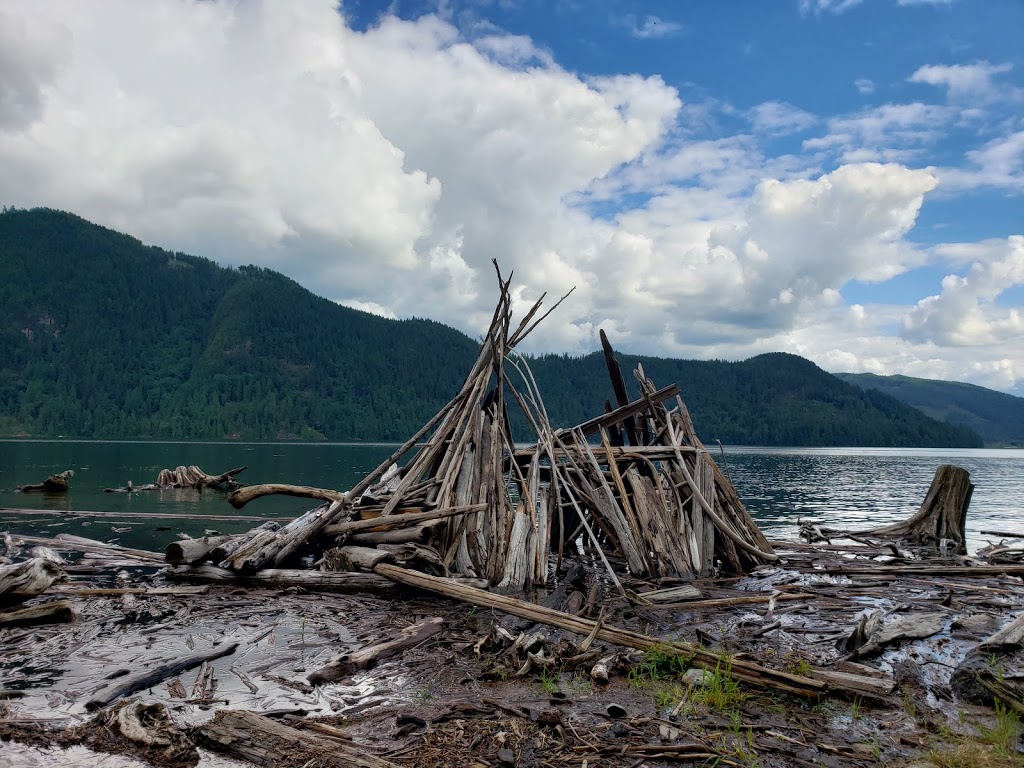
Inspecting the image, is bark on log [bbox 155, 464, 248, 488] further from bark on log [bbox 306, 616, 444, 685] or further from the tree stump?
the tree stump

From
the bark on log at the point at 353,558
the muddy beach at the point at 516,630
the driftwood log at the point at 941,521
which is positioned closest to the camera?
the muddy beach at the point at 516,630

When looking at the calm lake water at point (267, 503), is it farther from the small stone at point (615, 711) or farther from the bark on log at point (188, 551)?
the small stone at point (615, 711)

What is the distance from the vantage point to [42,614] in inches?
328

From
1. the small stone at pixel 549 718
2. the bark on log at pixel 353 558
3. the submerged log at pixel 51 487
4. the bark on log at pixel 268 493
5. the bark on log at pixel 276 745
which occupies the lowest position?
the submerged log at pixel 51 487

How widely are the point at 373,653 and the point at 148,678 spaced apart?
2.10m

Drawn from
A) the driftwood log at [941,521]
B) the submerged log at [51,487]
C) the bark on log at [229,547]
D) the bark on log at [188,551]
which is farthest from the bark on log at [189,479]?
the driftwood log at [941,521]

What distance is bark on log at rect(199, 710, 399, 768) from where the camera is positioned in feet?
14.5

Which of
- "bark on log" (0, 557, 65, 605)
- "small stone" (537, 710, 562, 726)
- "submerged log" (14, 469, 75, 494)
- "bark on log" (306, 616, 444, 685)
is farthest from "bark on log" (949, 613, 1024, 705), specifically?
"submerged log" (14, 469, 75, 494)

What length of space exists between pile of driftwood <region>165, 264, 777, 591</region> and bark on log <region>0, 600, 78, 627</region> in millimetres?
2177

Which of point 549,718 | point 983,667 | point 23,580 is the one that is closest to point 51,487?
point 23,580

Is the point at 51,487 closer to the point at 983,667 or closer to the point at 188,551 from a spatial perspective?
the point at 188,551

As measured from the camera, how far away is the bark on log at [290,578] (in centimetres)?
1008

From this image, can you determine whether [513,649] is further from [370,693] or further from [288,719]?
[288,719]

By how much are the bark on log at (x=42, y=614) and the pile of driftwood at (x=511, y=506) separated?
2.18 meters
